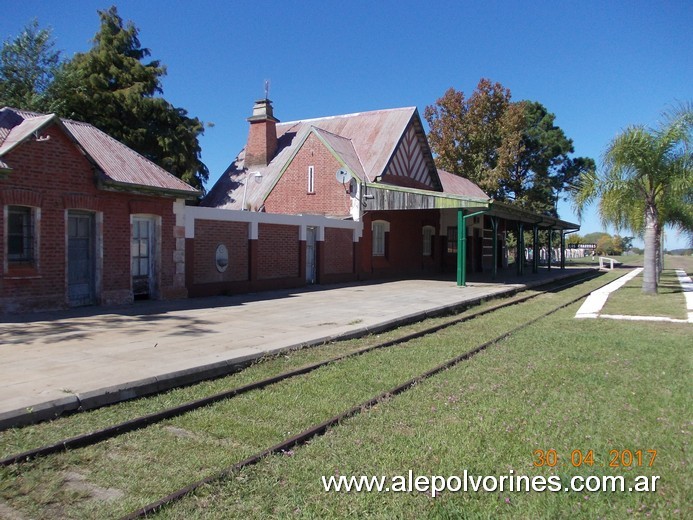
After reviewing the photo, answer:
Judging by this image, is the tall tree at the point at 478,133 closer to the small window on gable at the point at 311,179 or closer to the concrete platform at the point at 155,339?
the small window on gable at the point at 311,179

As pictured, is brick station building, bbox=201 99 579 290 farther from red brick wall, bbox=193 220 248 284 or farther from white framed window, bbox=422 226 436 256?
red brick wall, bbox=193 220 248 284

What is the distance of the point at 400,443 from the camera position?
459 cm

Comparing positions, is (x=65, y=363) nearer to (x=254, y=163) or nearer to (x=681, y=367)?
(x=681, y=367)

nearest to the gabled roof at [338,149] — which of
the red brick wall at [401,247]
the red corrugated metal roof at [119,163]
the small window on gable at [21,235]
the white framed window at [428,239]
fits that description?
the red brick wall at [401,247]

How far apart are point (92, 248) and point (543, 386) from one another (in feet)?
34.1

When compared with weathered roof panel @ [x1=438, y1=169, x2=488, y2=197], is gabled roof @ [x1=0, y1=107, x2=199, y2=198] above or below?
below

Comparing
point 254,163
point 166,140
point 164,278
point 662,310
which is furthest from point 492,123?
point 164,278

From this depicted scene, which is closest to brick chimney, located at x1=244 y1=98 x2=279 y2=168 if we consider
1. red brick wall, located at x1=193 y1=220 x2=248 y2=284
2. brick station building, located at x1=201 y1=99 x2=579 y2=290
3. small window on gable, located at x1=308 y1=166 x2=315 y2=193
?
brick station building, located at x1=201 y1=99 x2=579 y2=290

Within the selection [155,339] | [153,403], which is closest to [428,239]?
[155,339]

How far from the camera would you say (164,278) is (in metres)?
14.2

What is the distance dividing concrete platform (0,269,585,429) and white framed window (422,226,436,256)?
1275cm

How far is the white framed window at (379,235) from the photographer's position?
939 inches

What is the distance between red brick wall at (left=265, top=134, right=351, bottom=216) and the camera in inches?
915

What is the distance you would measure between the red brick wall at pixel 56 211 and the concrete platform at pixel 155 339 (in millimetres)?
590
